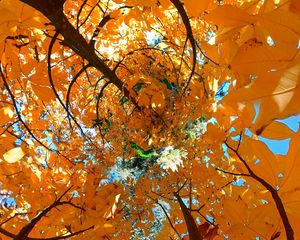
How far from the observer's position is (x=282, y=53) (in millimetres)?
201

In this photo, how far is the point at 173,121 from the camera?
1.35 meters

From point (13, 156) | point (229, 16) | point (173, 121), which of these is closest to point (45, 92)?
point (13, 156)

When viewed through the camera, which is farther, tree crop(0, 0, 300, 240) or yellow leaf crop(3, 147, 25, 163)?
yellow leaf crop(3, 147, 25, 163)

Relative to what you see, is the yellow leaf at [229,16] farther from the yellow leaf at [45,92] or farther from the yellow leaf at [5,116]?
the yellow leaf at [5,116]

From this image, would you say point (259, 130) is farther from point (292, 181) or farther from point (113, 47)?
point (113, 47)

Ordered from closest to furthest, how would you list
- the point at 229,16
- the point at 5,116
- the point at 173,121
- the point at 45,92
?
1. the point at 229,16
2. the point at 45,92
3. the point at 5,116
4. the point at 173,121

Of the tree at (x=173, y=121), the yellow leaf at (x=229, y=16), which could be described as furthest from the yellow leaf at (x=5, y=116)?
the yellow leaf at (x=229, y=16)

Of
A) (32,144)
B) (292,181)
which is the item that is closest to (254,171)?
(292,181)

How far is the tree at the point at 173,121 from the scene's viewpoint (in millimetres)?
214

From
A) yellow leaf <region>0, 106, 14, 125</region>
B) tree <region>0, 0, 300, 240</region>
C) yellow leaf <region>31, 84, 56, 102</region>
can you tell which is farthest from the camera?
yellow leaf <region>0, 106, 14, 125</region>

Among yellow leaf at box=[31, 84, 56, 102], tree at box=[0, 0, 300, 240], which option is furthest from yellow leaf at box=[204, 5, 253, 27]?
yellow leaf at box=[31, 84, 56, 102]

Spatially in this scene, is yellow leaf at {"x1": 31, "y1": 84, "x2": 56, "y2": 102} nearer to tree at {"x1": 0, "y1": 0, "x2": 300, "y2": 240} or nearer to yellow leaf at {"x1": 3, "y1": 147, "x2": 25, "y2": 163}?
tree at {"x1": 0, "y1": 0, "x2": 300, "y2": 240}

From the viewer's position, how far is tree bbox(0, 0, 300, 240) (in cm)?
21

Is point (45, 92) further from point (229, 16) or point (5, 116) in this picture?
point (229, 16)
